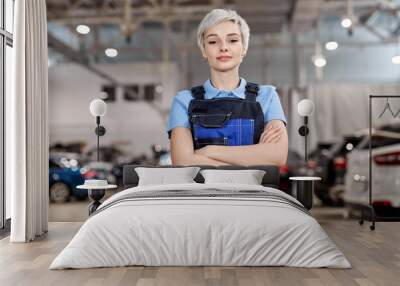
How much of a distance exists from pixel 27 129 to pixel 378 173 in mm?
3573

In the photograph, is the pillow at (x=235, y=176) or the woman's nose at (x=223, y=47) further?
the woman's nose at (x=223, y=47)

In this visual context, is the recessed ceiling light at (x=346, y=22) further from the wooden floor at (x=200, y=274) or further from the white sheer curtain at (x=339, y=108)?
the wooden floor at (x=200, y=274)

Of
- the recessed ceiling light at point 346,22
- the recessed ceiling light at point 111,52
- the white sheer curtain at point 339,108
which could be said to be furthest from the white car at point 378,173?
the recessed ceiling light at point 111,52

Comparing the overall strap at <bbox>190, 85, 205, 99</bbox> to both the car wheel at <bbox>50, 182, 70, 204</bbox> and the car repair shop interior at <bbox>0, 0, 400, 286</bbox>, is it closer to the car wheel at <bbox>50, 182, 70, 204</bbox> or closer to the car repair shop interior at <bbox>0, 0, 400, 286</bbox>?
the car repair shop interior at <bbox>0, 0, 400, 286</bbox>

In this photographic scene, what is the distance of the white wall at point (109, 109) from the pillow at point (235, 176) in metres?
3.30

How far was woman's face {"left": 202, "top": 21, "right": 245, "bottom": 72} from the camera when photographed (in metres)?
5.92

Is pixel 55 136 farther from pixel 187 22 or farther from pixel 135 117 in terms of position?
pixel 187 22

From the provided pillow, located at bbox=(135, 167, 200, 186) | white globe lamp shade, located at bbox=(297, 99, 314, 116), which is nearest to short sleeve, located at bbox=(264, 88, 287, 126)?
white globe lamp shade, located at bbox=(297, 99, 314, 116)

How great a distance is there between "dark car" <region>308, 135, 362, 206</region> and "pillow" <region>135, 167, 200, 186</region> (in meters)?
A: 2.65

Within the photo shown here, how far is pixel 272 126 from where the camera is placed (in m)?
5.93

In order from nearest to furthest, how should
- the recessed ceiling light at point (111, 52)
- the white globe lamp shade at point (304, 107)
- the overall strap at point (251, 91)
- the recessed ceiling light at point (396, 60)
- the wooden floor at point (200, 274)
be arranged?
1. the wooden floor at point (200, 274)
2. the overall strap at point (251, 91)
3. the white globe lamp shade at point (304, 107)
4. the recessed ceiling light at point (396, 60)
5. the recessed ceiling light at point (111, 52)

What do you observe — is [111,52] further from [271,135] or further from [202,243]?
[202,243]

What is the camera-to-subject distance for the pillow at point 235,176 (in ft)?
17.3

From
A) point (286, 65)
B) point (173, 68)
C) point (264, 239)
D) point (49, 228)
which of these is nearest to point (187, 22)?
point (173, 68)
